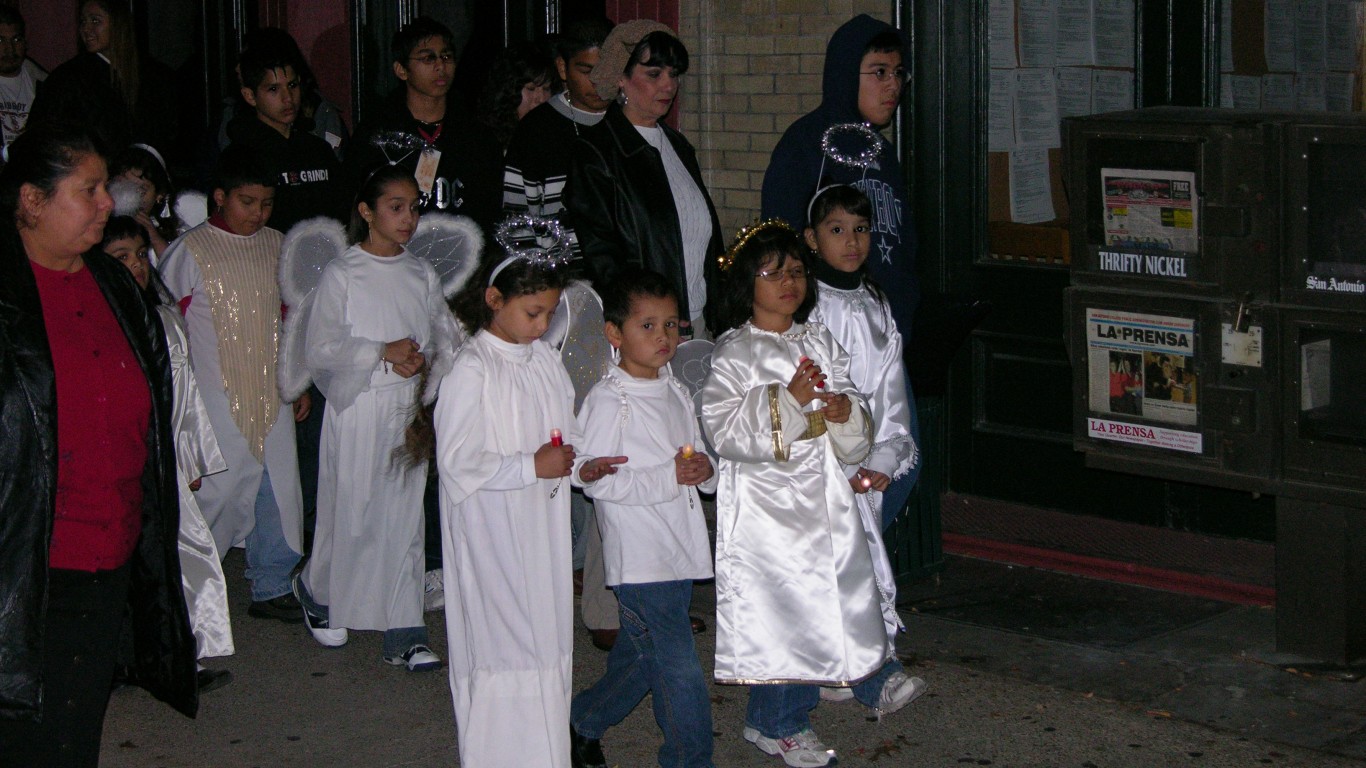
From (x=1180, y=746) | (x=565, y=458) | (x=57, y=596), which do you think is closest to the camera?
(x=57, y=596)

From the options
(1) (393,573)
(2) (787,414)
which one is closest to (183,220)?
(1) (393,573)

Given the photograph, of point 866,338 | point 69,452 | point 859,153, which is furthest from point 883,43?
point 69,452

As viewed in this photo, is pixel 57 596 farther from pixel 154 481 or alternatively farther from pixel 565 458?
pixel 565 458

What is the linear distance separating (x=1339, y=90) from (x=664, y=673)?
482 centimetres

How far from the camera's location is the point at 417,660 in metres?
6.15

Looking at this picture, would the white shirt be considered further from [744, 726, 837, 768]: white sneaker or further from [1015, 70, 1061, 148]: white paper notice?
[1015, 70, 1061, 148]: white paper notice

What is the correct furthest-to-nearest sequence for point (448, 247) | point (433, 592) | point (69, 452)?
point (433, 592) < point (448, 247) < point (69, 452)

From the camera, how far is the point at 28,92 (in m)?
11.0

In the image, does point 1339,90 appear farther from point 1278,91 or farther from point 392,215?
point 392,215

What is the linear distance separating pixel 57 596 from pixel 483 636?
124 cm

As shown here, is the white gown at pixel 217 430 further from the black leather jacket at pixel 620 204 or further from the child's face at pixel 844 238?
the child's face at pixel 844 238

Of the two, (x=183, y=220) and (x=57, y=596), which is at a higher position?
(x=183, y=220)

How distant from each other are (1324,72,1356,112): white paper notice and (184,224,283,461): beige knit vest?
191 inches

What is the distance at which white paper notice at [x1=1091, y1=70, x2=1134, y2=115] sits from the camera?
23.8ft
